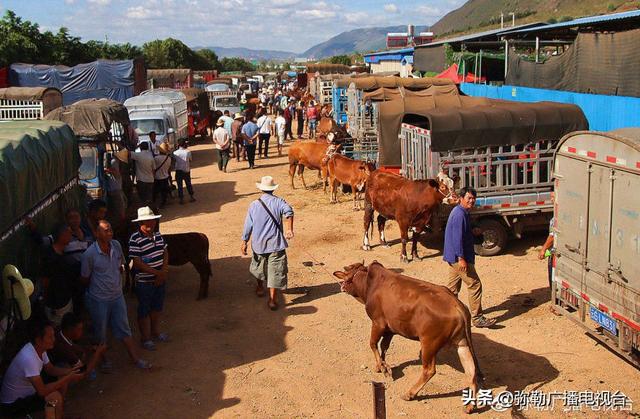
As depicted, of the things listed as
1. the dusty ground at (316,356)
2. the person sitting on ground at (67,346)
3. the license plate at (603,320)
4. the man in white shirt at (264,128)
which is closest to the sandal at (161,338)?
the dusty ground at (316,356)

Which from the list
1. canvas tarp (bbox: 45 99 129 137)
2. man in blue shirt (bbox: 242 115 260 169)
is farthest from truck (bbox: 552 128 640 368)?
man in blue shirt (bbox: 242 115 260 169)

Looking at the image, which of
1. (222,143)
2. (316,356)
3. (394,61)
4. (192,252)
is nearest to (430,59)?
(222,143)

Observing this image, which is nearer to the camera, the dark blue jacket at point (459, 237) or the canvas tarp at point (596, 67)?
the dark blue jacket at point (459, 237)

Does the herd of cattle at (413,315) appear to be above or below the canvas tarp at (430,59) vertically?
below

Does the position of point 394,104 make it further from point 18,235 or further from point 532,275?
point 18,235

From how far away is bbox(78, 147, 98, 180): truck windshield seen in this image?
1320cm

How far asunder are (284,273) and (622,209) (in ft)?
14.2

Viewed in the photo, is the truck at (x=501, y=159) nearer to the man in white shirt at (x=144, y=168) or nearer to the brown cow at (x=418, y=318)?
the brown cow at (x=418, y=318)

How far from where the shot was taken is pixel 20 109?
65.4 feet

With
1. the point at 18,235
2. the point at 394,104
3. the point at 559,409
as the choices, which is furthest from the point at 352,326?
the point at 394,104

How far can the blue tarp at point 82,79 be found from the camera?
27641 millimetres

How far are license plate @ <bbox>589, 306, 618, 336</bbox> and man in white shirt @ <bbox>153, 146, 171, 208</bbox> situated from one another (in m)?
10.8

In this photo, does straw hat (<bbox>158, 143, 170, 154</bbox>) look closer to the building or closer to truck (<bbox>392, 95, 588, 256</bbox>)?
truck (<bbox>392, 95, 588, 256</bbox>)

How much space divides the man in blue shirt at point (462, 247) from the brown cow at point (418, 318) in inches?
50.4
